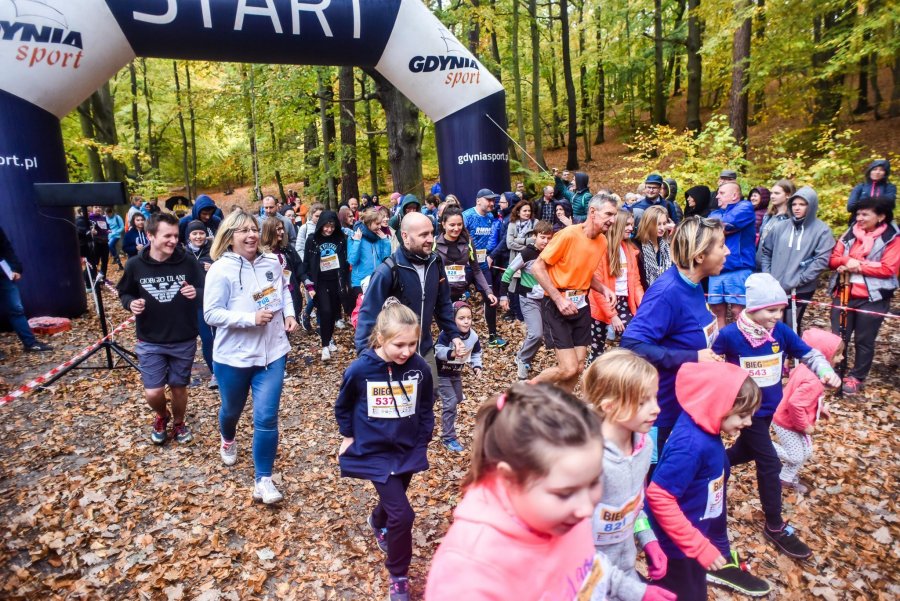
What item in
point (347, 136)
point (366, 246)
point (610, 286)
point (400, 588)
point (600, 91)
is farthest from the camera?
point (600, 91)

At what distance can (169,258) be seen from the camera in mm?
4504

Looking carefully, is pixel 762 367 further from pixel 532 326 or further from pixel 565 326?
pixel 532 326

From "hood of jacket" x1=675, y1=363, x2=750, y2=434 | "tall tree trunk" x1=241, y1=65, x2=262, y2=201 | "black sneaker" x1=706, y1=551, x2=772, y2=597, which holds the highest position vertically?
"tall tree trunk" x1=241, y1=65, x2=262, y2=201

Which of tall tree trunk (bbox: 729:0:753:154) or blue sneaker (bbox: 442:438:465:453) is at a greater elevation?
tall tree trunk (bbox: 729:0:753:154)

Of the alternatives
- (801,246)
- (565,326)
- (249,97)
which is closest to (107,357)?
(565,326)

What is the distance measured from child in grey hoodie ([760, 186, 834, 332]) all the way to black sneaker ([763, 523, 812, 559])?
10.2ft

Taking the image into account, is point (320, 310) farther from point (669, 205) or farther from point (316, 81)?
point (316, 81)

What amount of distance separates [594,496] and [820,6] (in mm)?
13398

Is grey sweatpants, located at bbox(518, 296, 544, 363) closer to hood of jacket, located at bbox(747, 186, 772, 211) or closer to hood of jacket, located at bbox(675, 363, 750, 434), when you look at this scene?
hood of jacket, located at bbox(675, 363, 750, 434)

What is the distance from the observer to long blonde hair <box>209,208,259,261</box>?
3674 mm

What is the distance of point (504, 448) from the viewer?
1353mm

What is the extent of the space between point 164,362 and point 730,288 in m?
6.17

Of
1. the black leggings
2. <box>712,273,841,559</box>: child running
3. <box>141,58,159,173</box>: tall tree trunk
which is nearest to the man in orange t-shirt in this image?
<box>712,273,841,559</box>: child running

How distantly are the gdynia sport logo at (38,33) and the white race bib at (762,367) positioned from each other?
931cm
